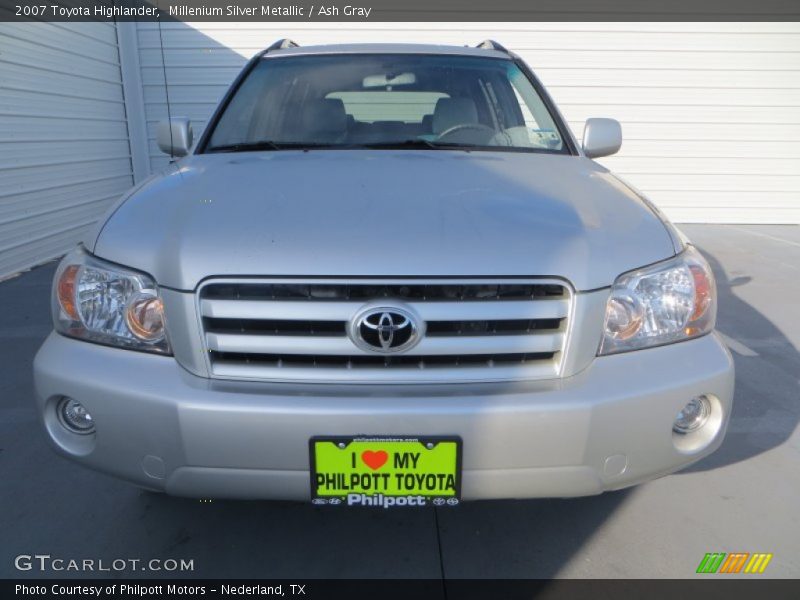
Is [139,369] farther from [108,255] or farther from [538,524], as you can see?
[538,524]

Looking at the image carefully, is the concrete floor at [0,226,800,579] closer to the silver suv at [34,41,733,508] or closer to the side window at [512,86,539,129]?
the silver suv at [34,41,733,508]

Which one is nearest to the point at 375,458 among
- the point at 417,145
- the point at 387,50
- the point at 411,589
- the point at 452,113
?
the point at 411,589

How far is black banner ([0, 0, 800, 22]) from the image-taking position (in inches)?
313

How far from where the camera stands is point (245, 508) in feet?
7.25

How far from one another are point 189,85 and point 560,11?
5064 mm

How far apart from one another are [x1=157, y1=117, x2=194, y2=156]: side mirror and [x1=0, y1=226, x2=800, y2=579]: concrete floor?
4.78ft

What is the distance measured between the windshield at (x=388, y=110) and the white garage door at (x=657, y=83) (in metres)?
5.48

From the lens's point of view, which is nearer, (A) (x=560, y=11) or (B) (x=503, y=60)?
(B) (x=503, y=60)

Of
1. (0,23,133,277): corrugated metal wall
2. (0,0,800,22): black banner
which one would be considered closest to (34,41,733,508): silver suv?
(0,23,133,277): corrugated metal wall

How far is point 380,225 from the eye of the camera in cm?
166

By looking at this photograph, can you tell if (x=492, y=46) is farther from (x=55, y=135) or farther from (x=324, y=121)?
(x=55, y=135)

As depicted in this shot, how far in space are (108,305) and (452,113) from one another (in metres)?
1.76

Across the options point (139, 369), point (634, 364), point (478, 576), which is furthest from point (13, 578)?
point (634, 364)

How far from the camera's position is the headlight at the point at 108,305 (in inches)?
65.3
